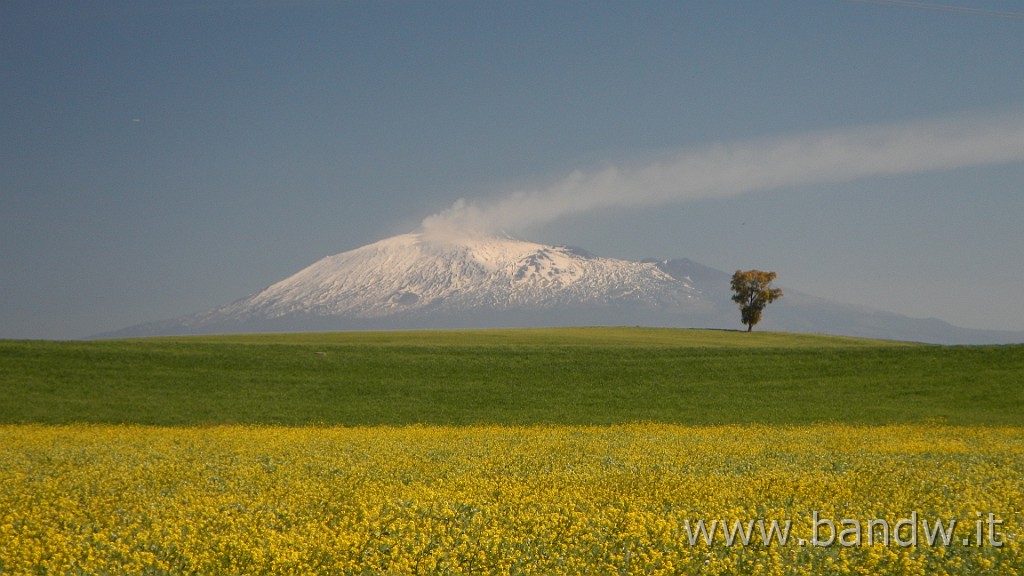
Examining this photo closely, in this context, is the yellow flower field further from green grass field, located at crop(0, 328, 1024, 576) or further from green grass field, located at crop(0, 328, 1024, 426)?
green grass field, located at crop(0, 328, 1024, 426)

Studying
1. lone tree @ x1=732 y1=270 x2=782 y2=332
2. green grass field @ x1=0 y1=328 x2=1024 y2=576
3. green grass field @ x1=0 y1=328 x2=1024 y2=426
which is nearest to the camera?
green grass field @ x1=0 y1=328 x2=1024 y2=576

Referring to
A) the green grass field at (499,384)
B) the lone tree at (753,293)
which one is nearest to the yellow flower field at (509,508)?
the green grass field at (499,384)

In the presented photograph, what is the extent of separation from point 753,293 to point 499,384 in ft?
208

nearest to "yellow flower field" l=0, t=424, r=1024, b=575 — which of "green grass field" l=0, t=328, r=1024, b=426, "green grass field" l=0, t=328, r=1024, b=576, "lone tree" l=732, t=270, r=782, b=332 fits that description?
"green grass field" l=0, t=328, r=1024, b=576

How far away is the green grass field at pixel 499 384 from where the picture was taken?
32875 mm

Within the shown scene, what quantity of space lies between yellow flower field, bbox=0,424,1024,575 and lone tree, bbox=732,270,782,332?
2989 inches

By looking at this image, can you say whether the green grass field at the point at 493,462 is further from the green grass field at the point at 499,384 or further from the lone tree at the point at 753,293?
the lone tree at the point at 753,293

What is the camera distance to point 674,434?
25.5 meters

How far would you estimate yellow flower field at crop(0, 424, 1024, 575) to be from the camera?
348 inches

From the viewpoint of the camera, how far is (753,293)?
96.1m

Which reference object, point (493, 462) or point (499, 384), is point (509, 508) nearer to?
point (493, 462)

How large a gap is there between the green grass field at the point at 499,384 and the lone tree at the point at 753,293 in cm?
4706

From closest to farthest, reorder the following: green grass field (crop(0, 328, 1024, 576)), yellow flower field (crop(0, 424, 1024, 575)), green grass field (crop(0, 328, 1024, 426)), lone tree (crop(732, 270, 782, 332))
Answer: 1. yellow flower field (crop(0, 424, 1024, 575))
2. green grass field (crop(0, 328, 1024, 576))
3. green grass field (crop(0, 328, 1024, 426))
4. lone tree (crop(732, 270, 782, 332))

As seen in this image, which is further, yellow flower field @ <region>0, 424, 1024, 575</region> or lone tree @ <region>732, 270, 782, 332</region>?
lone tree @ <region>732, 270, 782, 332</region>
